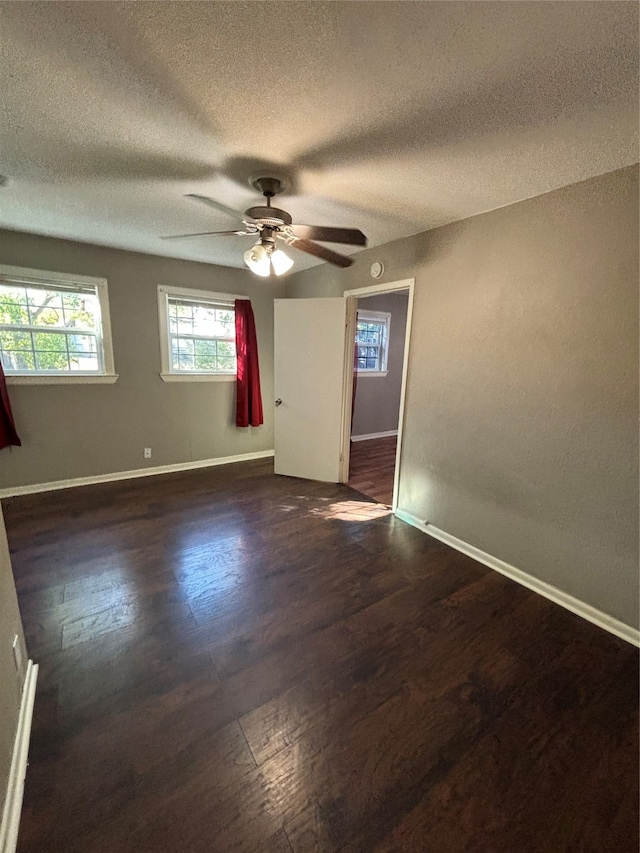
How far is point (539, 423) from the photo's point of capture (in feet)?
6.70

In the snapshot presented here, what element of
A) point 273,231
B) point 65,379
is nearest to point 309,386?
point 273,231

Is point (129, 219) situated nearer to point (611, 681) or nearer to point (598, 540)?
point (598, 540)

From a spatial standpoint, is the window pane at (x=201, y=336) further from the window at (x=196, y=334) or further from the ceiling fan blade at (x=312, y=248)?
the ceiling fan blade at (x=312, y=248)

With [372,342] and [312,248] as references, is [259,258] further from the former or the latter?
[372,342]

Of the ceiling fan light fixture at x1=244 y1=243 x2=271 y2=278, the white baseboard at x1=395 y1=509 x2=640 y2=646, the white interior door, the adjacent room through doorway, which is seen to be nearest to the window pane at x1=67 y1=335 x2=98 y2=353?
the white interior door

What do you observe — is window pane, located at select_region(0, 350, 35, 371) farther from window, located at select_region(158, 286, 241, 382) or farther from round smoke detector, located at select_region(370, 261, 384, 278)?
round smoke detector, located at select_region(370, 261, 384, 278)

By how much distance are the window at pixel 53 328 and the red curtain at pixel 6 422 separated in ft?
0.45

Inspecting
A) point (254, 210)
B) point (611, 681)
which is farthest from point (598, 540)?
point (254, 210)

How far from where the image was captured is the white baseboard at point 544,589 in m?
1.79

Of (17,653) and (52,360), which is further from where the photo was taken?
(52,360)

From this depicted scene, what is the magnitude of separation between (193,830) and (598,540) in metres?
2.20

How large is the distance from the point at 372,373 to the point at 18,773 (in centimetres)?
510

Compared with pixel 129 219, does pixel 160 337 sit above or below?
below

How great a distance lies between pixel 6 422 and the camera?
9.80 feet
